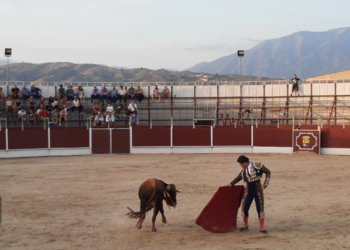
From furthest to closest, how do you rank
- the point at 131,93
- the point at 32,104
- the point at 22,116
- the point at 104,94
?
the point at 131,93, the point at 104,94, the point at 32,104, the point at 22,116

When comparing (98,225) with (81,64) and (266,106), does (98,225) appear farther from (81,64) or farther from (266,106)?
(81,64)

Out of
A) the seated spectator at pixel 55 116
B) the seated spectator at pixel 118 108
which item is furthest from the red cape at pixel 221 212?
the seated spectator at pixel 118 108

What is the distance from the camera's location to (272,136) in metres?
20.1

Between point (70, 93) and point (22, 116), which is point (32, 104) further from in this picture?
point (70, 93)

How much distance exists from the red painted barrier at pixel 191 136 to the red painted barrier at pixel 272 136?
8.05ft

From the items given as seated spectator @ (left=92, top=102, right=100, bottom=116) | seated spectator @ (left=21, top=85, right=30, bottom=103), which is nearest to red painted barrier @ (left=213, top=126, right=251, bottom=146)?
seated spectator @ (left=92, top=102, right=100, bottom=116)

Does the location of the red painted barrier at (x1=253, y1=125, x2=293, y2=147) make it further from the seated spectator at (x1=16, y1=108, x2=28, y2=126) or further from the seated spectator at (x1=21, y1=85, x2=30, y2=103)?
the seated spectator at (x1=21, y1=85, x2=30, y2=103)

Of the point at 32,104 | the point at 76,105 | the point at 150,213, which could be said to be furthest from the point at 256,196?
the point at 32,104

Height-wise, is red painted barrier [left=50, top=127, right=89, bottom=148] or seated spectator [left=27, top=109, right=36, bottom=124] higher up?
seated spectator [left=27, top=109, right=36, bottom=124]

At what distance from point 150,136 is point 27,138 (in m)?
5.91

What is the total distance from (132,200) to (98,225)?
2216 millimetres

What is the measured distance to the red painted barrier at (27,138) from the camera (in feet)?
63.1

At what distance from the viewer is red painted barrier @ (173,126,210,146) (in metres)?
20.4

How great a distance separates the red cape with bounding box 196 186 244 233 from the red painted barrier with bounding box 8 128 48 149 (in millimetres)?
14322
